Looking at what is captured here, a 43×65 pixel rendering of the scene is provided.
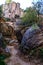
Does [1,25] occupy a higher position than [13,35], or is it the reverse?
[1,25]

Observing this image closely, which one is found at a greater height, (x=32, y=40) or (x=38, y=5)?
(x=38, y=5)

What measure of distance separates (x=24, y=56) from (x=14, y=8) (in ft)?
82.6

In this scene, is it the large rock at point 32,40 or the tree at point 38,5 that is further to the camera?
the tree at point 38,5

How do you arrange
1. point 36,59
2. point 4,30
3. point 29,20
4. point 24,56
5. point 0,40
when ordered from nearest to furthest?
1. point 36,59
2. point 24,56
3. point 0,40
4. point 29,20
5. point 4,30

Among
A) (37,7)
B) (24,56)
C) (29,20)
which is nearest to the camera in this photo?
(24,56)

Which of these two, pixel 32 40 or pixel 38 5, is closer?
pixel 32 40

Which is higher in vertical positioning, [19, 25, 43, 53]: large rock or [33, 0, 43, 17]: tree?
[33, 0, 43, 17]: tree

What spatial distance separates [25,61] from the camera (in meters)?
9.45

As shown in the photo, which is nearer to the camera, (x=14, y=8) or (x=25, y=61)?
(x=25, y=61)

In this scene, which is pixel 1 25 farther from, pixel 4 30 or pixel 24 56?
pixel 24 56

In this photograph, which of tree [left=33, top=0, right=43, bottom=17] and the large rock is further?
tree [left=33, top=0, right=43, bottom=17]

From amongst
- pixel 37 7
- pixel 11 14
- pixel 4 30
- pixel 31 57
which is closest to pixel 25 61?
pixel 31 57

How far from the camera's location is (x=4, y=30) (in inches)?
685

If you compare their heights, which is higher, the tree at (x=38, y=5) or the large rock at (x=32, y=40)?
the tree at (x=38, y=5)
